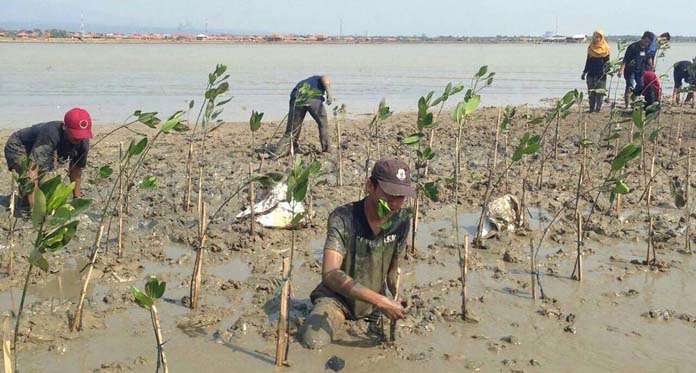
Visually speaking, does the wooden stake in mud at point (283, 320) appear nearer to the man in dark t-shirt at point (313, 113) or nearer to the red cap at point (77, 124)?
the red cap at point (77, 124)

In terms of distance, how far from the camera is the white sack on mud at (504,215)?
6691 millimetres

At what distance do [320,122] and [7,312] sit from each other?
5.26 meters

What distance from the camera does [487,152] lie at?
394 inches

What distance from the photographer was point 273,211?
6.65 metres

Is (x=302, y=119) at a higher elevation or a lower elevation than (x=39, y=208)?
lower

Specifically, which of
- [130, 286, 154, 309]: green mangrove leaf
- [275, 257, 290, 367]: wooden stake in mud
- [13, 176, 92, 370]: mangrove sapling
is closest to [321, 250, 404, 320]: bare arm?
[275, 257, 290, 367]: wooden stake in mud

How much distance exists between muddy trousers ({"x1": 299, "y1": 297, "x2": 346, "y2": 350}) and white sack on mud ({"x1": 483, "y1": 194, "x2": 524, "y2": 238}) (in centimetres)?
253

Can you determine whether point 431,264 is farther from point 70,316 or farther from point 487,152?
point 487,152

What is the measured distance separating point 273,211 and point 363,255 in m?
2.36

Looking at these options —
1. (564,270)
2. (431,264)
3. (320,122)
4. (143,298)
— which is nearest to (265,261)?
(431,264)

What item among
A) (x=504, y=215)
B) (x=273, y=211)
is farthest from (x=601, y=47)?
(x=273, y=211)

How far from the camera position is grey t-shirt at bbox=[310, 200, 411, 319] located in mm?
4273

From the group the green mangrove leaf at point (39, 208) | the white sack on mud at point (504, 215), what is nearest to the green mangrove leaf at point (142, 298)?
the green mangrove leaf at point (39, 208)

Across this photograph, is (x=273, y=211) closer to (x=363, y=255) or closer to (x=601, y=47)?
(x=363, y=255)
